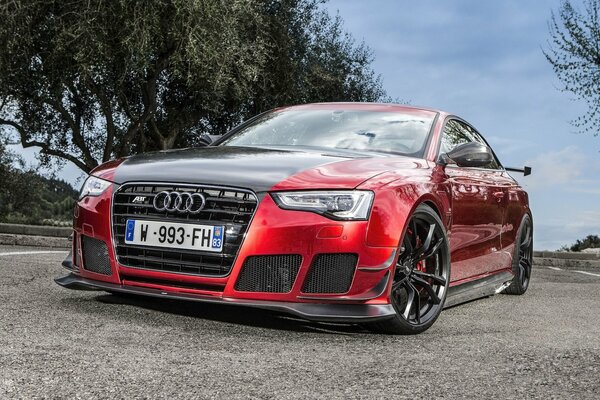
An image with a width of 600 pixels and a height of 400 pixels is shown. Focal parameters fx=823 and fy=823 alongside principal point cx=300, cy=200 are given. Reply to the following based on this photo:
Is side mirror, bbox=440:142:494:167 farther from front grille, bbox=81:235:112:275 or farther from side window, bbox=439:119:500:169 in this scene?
front grille, bbox=81:235:112:275

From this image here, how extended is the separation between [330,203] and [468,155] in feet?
5.61

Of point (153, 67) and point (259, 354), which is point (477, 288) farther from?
point (153, 67)

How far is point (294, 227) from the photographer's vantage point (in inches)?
175

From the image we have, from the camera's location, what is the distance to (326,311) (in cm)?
447

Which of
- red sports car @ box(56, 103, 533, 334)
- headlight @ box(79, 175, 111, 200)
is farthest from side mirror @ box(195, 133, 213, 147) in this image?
headlight @ box(79, 175, 111, 200)

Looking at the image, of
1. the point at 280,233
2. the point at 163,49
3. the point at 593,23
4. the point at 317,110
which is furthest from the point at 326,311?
the point at 593,23

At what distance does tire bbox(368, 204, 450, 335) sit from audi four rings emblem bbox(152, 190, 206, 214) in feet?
3.85

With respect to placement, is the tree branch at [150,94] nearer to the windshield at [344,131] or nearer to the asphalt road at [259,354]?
the windshield at [344,131]

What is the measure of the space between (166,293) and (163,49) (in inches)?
674

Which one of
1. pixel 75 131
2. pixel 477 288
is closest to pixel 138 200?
pixel 477 288

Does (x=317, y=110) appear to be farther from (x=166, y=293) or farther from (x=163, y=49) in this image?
(x=163, y=49)

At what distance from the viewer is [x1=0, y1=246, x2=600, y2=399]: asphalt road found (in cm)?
327

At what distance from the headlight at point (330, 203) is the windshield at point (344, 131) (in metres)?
1.21

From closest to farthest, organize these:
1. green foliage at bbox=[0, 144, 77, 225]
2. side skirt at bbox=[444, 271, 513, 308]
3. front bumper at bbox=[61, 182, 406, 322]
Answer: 1. front bumper at bbox=[61, 182, 406, 322]
2. side skirt at bbox=[444, 271, 513, 308]
3. green foliage at bbox=[0, 144, 77, 225]
